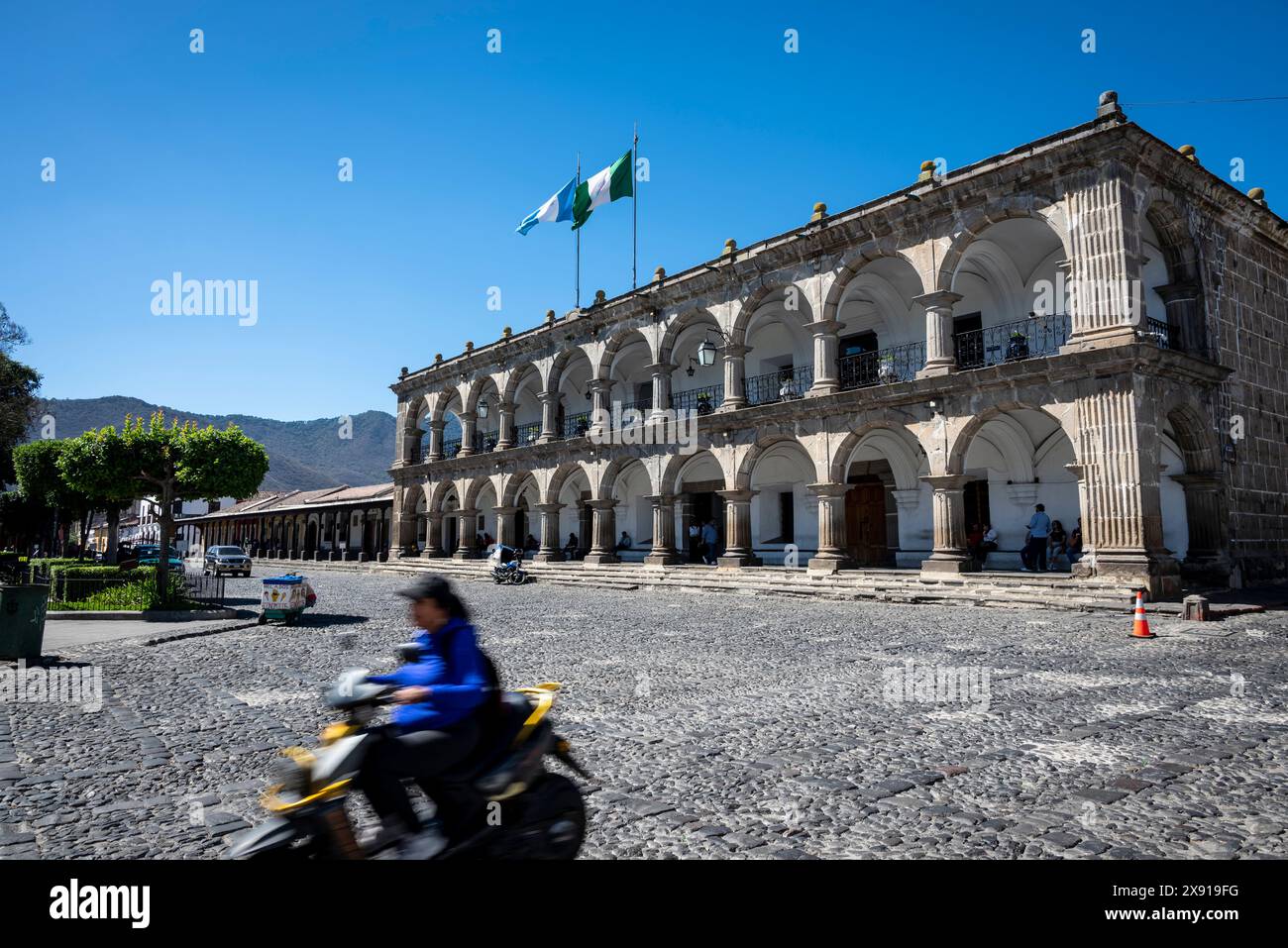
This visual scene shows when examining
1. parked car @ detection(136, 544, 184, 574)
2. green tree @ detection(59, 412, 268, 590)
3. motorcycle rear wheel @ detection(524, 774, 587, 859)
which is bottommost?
motorcycle rear wheel @ detection(524, 774, 587, 859)

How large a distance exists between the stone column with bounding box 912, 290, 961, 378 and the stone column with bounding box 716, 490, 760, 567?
19.8 feet

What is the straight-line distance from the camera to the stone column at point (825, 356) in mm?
18391

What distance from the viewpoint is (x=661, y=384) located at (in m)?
23.1

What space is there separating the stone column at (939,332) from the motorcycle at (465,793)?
14973 mm

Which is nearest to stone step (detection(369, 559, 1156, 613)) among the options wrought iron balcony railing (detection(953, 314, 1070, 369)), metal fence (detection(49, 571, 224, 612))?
wrought iron balcony railing (detection(953, 314, 1070, 369))

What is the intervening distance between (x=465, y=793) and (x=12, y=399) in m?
42.6

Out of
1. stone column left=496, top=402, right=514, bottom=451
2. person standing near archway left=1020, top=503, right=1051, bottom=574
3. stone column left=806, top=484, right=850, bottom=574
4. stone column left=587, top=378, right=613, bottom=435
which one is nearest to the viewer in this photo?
person standing near archway left=1020, top=503, right=1051, bottom=574

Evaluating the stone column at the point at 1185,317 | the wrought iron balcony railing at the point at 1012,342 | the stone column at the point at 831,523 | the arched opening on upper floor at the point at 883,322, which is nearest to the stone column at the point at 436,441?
the arched opening on upper floor at the point at 883,322

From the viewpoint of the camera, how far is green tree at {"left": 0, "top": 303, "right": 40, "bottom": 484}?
32875 millimetres

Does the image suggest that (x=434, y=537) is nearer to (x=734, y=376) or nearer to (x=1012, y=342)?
(x=734, y=376)

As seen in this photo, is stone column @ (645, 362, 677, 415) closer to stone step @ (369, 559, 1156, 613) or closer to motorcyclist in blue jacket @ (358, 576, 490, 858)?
stone step @ (369, 559, 1156, 613)
